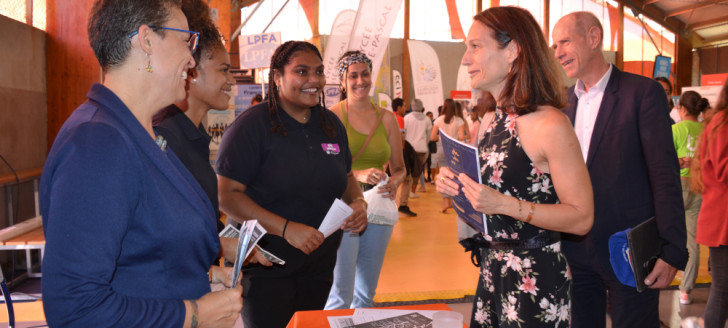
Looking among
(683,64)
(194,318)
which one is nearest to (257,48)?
(194,318)

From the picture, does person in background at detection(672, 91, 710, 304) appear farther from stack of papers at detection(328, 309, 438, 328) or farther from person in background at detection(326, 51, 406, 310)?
stack of papers at detection(328, 309, 438, 328)

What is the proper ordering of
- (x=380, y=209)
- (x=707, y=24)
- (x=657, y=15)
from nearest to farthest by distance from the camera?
(x=380, y=209), (x=707, y=24), (x=657, y=15)

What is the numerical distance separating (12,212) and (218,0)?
3400 mm

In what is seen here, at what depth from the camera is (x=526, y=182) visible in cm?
161

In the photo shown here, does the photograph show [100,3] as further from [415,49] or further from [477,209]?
[415,49]

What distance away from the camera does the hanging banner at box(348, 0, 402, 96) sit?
5.75 metres

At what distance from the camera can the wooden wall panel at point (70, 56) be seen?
4000 mm

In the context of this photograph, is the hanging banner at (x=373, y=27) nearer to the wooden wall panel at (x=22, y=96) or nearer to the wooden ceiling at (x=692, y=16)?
the wooden wall panel at (x=22, y=96)

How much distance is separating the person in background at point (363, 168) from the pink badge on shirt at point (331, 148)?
0.69m

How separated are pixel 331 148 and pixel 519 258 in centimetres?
102

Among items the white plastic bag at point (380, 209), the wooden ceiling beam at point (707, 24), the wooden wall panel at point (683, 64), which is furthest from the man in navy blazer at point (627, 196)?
the wooden wall panel at point (683, 64)

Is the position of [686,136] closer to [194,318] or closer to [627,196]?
[627,196]

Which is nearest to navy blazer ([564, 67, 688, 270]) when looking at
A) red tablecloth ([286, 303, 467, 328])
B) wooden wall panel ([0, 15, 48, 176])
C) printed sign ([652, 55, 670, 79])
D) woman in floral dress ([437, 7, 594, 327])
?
woman in floral dress ([437, 7, 594, 327])

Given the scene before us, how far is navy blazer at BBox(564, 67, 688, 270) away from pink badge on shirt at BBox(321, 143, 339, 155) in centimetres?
112
